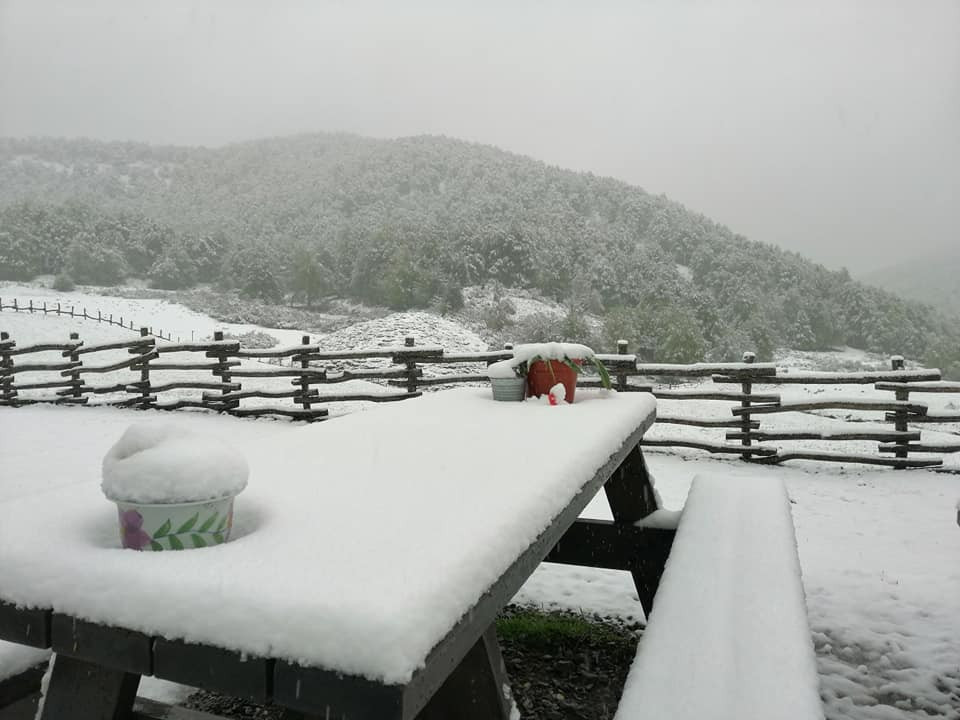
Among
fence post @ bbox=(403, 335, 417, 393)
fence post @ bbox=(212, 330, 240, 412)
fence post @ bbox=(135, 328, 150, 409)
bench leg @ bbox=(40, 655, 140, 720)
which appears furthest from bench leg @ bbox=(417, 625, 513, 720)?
fence post @ bbox=(135, 328, 150, 409)

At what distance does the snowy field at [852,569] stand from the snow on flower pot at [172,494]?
0.87 meters

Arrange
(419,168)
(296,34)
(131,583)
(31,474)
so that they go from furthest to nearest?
1. (419,168)
2. (296,34)
3. (31,474)
4. (131,583)

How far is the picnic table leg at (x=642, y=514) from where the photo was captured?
218 cm

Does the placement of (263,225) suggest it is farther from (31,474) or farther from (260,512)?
(260,512)

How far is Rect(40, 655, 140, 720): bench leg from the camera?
855mm

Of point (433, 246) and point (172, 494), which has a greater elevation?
point (433, 246)

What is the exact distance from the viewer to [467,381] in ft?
25.0

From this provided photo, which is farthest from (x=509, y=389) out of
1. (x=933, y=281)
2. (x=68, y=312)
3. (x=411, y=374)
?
(x=933, y=281)

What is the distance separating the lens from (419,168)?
36906mm

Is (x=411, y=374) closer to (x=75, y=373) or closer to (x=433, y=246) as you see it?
(x=75, y=373)

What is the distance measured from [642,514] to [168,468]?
183cm

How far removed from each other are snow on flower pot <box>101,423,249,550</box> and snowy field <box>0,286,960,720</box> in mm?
872

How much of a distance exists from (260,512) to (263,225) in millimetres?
27819

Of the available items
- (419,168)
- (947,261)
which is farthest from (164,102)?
(947,261)
